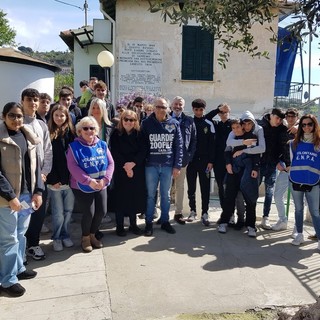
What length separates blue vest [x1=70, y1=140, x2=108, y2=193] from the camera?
4.43m

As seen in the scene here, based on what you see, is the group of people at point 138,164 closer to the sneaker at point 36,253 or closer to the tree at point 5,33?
the sneaker at point 36,253

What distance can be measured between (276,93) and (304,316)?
1207 cm

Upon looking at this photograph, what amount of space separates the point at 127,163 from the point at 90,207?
85 cm

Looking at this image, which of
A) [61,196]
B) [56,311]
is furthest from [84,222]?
[56,311]

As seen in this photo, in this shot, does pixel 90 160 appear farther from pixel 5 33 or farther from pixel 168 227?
pixel 5 33

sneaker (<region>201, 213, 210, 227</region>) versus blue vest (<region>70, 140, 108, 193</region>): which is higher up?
blue vest (<region>70, 140, 108, 193</region>)

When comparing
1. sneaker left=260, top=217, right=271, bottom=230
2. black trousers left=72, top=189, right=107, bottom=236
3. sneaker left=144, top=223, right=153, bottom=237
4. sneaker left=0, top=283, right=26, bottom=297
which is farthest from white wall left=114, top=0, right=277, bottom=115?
sneaker left=0, top=283, right=26, bottom=297

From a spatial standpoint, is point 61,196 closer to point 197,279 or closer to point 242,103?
point 197,279

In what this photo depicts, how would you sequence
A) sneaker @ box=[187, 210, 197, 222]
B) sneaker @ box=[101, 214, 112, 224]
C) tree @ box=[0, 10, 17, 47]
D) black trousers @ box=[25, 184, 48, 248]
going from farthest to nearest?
tree @ box=[0, 10, 17, 47]
sneaker @ box=[187, 210, 197, 222]
sneaker @ box=[101, 214, 112, 224]
black trousers @ box=[25, 184, 48, 248]

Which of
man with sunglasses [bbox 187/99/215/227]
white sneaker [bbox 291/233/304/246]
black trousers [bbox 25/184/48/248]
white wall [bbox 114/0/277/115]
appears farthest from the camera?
white wall [bbox 114/0/277/115]

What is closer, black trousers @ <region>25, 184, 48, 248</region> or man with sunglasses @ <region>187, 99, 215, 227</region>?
black trousers @ <region>25, 184, 48, 248</region>

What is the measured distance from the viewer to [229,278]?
13.1 feet

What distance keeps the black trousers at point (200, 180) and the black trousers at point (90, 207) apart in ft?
5.40

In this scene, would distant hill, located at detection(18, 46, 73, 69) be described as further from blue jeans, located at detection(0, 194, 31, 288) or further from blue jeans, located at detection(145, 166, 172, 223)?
blue jeans, located at detection(0, 194, 31, 288)
